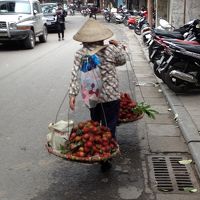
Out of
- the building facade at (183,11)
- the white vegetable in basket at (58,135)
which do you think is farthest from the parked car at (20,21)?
the white vegetable in basket at (58,135)

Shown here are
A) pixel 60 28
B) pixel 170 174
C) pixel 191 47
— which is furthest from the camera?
pixel 60 28

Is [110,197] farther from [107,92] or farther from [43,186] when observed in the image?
[107,92]

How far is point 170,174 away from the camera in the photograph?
5129 mm

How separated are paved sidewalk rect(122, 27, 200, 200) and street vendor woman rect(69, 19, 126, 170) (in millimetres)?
860

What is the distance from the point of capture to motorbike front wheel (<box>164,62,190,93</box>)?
28.5 feet

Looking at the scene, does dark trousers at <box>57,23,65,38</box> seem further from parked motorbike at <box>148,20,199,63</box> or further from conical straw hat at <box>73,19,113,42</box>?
conical straw hat at <box>73,19,113,42</box>

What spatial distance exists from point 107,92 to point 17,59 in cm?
1074

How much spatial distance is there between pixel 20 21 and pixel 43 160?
13.4 m

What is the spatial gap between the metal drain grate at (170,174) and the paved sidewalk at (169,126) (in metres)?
0.11

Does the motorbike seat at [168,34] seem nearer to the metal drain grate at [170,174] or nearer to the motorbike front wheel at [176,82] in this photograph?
the motorbike front wheel at [176,82]

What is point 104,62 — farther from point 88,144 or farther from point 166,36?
point 166,36

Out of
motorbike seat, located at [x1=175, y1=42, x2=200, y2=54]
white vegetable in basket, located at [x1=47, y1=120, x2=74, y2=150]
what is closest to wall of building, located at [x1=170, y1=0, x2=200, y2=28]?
motorbike seat, located at [x1=175, y1=42, x2=200, y2=54]

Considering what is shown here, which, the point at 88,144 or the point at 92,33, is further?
the point at 92,33

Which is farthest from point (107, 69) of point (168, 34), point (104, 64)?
point (168, 34)
